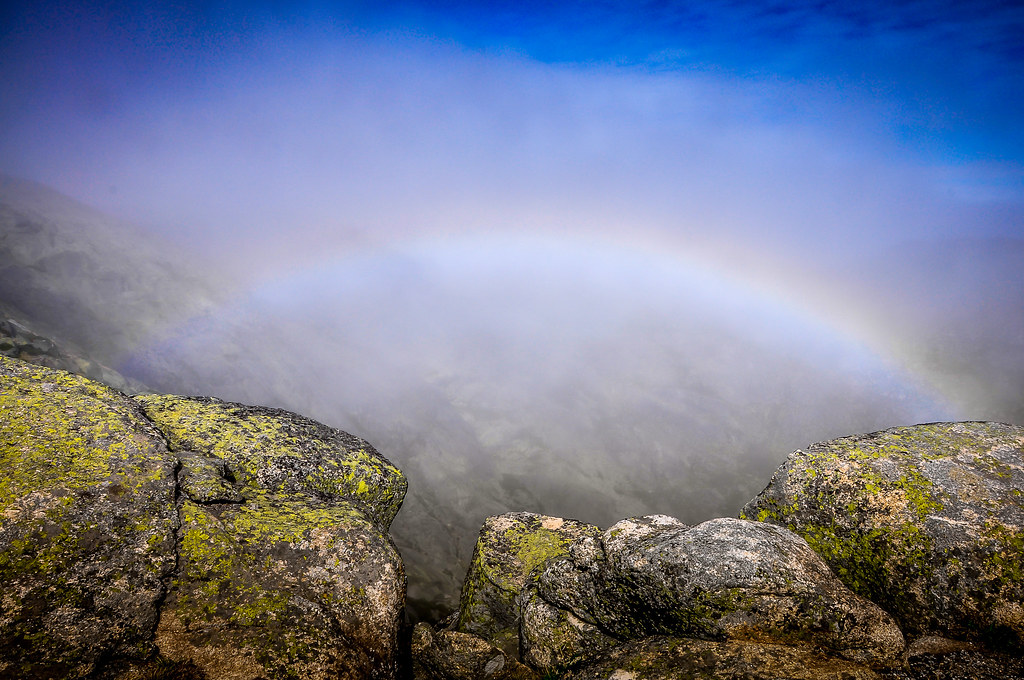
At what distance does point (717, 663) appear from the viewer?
5.67m

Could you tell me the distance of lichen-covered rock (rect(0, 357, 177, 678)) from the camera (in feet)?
18.5

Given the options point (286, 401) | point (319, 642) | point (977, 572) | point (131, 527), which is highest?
point (977, 572)

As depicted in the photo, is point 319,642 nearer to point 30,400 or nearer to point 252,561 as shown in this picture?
point 252,561

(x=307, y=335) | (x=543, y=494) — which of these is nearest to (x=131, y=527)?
(x=543, y=494)

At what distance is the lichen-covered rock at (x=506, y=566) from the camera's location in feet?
32.6

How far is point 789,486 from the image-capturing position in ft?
27.8

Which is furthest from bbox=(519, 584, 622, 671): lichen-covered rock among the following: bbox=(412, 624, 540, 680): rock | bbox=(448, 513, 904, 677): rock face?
bbox=(412, 624, 540, 680): rock

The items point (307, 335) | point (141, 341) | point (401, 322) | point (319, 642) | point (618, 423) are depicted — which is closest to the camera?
point (319, 642)

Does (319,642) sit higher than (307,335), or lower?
higher

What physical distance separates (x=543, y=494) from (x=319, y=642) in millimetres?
60894

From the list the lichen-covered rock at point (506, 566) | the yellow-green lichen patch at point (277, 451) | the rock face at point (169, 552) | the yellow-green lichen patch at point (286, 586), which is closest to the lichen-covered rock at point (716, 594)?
the lichen-covered rock at point (506, 566)

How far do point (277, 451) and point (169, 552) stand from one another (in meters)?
3.12

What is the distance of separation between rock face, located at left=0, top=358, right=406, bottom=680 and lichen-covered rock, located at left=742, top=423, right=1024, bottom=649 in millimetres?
7962

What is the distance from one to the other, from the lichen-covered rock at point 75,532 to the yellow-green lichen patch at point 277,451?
117 centimetres
